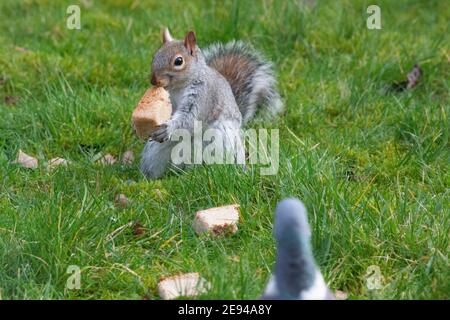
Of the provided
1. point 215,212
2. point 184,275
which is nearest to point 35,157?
point 215,212

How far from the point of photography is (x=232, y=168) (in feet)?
9.33

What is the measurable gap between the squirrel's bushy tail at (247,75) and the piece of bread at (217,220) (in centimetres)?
92

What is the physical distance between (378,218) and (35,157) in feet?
4.49

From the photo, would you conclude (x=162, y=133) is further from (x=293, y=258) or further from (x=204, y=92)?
(x=293, y=258)

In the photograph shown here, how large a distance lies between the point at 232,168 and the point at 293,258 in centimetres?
104

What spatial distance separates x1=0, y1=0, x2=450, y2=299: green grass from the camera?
2357 mm

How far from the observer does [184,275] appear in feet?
7.57

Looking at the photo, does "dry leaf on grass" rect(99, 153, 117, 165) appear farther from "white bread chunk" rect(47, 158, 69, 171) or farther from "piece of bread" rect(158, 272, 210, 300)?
"piece of bread" rect(158, 272, 210, 300)

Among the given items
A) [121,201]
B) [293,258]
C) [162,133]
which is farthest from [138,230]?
[293,258]

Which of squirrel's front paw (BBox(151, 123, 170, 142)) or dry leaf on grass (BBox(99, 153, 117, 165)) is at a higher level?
squirrel's front paw (BBox(151, 123, 170, 142))

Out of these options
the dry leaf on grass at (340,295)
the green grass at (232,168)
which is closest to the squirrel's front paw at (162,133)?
the green grass at (232,168)

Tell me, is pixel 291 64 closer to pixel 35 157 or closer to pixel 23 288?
pixel 35 157

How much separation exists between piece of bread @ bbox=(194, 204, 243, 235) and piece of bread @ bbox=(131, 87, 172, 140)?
0.57 metres

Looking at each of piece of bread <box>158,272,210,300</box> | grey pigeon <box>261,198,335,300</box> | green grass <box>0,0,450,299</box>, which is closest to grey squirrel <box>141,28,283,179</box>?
green grass <box>0,0,450,299</box>
